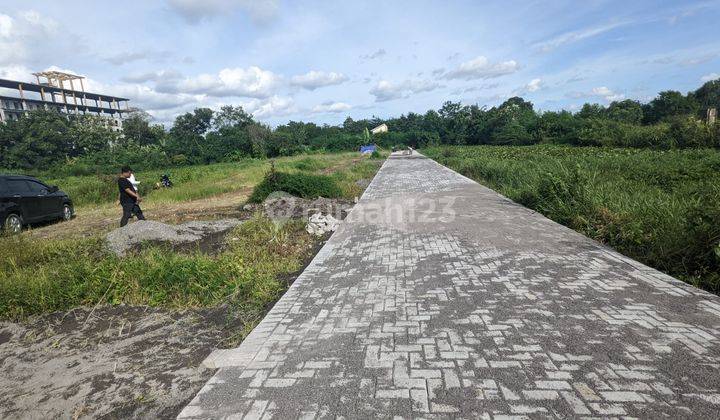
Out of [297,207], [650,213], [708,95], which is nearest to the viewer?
[650,213]

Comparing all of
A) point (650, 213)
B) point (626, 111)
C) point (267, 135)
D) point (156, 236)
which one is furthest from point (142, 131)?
point (626, 111)

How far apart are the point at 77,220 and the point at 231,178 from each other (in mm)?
9549

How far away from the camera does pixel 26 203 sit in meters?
→ 9.53

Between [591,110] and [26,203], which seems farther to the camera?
[591,110]

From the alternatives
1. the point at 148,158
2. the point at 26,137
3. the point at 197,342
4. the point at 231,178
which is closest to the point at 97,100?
the point at 26,137

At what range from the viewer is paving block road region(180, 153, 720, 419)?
2.47 metres

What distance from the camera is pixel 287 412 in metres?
2.44

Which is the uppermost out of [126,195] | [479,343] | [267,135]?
[267,135]

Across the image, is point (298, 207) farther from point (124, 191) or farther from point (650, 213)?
point (650, 213)

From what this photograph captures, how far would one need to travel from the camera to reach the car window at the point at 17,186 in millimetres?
9255

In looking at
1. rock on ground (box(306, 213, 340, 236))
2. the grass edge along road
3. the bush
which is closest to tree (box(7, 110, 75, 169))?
the bush

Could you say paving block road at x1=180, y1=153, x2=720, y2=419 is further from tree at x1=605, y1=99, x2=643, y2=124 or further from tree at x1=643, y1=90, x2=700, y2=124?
tree at x1=643, y1=90, x2=700, y2=124

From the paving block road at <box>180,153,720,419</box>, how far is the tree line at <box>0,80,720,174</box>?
966 inches

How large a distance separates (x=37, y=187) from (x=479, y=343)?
12.4m
